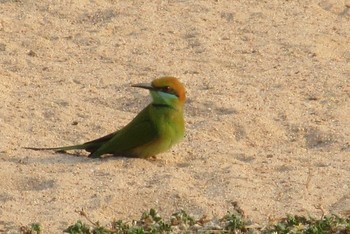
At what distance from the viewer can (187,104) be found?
7.36 meters

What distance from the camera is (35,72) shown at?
25.7ft

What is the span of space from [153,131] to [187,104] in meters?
0.95

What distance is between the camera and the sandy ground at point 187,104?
19.1ft

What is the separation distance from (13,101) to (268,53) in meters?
2.12

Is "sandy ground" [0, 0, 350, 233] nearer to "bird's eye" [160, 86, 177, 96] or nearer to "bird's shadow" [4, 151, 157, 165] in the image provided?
"bird's shadow" [4, 151, 157, 165]

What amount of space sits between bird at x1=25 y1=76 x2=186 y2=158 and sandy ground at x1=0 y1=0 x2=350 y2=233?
0.24 ft

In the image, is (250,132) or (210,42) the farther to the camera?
(210,42)

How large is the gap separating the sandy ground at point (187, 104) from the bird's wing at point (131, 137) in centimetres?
8

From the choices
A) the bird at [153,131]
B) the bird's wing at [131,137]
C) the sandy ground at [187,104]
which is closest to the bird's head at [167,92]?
the bird at [153,131]

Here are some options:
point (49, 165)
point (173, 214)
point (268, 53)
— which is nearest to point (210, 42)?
point (268, 53)

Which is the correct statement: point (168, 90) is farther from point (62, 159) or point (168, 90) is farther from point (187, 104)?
point (187, 104)

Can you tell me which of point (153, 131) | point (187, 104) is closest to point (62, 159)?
point (153, 131)

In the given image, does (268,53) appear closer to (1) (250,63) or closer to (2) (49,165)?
(1) (250,63)

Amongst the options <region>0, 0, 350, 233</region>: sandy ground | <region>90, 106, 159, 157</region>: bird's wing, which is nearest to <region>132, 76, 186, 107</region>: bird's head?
<region>90, 106, 159, 157</region>: bird's wing
